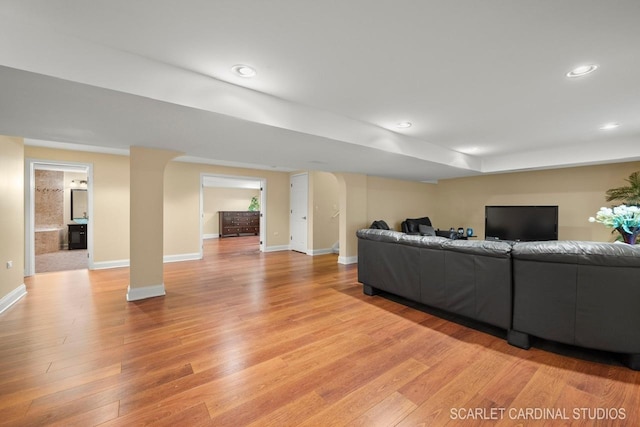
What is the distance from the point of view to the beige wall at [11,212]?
3107mm

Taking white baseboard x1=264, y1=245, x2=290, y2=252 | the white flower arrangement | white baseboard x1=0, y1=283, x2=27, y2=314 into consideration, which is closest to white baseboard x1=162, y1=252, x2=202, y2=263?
white baseboard x1=264, y1=245, x2=290, y2=252

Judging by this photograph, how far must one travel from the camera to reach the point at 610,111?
3.00 meters

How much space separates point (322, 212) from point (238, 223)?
507 cm

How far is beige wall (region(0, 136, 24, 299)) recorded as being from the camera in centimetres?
311

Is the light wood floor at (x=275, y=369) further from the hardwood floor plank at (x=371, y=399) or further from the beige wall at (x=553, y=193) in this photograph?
the beige wall at (x=553, y=193)

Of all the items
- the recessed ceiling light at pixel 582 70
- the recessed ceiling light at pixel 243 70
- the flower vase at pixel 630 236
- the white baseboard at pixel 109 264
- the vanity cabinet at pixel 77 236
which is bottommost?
the white baseboard at pixel 109 264

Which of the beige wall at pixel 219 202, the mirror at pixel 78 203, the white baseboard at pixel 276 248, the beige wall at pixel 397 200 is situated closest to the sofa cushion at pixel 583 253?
the beige wall at pixel 397 200

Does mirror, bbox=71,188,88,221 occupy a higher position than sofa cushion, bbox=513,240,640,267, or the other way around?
mirror, bbox=71,188,88,221

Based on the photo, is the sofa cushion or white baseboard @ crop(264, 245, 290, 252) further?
white baseboard @ crop(264, 245, 290, 252)

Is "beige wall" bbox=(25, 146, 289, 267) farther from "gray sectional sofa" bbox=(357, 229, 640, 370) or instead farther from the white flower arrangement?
the white flower arrangement

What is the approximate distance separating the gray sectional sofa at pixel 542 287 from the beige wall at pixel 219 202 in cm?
939

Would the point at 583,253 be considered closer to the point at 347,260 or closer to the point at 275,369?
the point at 275,369

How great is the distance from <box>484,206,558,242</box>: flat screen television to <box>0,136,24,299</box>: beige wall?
835 cm

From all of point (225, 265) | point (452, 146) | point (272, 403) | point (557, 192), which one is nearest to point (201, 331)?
point (272, 403)
